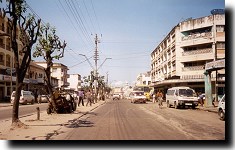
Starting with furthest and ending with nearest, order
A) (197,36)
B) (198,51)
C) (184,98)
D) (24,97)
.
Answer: (197,36)
(198,51)
(24,97)
(184,98)

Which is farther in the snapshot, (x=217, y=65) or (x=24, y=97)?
(x=24, y=97)

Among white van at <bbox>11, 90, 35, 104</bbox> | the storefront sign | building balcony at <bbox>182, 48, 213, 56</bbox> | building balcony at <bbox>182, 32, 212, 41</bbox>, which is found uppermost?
building balcony at <bbox>182, 32, 212, 41</bbox>

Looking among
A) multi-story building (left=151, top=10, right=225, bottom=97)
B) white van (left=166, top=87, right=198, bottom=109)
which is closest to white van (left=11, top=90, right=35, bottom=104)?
white van (left=166, top=87, right=198, bottom=109)

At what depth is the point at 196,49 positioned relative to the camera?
167 ft

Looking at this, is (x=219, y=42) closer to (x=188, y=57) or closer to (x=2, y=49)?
(x=188, y=57)

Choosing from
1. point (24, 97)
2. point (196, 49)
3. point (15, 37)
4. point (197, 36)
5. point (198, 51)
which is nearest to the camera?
point (15, 37)

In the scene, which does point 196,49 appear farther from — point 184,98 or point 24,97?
point 24,97

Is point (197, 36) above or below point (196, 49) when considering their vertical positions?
above

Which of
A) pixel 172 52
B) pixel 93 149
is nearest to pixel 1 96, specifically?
pixel 172 52

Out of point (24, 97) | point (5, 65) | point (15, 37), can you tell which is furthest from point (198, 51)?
point (15, 37)

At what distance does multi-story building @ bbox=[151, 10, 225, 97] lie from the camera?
47125mm

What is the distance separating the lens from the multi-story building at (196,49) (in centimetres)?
4712

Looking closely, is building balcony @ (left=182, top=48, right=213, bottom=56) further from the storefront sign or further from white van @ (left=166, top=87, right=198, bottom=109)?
white van @ (left=166, top=87, right=198, bottom=109)

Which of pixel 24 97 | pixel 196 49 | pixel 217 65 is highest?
pixel 196 49
